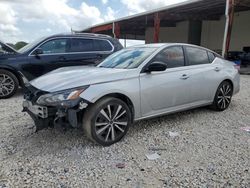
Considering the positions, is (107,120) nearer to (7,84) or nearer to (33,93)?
(33,93)

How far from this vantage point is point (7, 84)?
248 inches

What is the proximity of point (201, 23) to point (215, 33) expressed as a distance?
2.21 m

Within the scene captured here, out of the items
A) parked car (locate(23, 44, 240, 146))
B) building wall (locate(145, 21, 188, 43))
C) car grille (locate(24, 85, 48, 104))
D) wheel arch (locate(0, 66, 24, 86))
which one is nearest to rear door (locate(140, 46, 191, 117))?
parked car (locate(23, 44, 240, 146))

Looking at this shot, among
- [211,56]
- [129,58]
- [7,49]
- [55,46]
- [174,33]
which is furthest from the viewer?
[174,33]

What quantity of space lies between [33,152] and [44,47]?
4112mm

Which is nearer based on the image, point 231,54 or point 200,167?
point 200,167

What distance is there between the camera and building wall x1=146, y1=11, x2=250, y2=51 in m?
20.4

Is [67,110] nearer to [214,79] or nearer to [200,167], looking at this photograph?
[200,167]

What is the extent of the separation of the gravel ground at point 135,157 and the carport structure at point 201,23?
11.6m

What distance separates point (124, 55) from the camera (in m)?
4.43

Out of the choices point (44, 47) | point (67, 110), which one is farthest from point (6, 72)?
point (67, 110)

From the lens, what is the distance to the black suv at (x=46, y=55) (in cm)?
630

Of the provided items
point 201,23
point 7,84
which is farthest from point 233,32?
point 7,84

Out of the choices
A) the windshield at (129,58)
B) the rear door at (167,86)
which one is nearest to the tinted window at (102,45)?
the windshield at (129,58)
